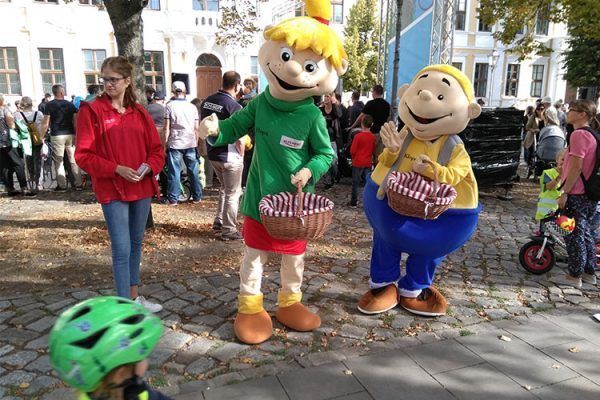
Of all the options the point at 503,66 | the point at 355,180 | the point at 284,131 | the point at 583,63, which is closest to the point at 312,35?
the point at 284,131

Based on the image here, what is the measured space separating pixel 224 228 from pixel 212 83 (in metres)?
21.5

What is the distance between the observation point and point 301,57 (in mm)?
3336

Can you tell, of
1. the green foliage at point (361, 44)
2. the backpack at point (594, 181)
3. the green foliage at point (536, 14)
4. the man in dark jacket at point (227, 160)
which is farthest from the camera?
the green foliage at point (361, 44)

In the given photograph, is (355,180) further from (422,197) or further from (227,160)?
(422,197)

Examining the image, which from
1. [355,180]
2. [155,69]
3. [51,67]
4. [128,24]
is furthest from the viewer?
[155,69]

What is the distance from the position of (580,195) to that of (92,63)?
24137mm

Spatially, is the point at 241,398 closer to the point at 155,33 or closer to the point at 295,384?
the point at 295,384

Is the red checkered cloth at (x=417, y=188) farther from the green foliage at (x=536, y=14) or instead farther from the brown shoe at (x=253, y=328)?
the green foliage at (x=536, y=14)

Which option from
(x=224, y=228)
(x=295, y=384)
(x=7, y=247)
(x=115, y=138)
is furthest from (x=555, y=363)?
(x=7, y=247)

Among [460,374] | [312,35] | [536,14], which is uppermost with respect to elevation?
[536,14]

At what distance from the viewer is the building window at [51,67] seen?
2302 centimetres

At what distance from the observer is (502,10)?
1156cm

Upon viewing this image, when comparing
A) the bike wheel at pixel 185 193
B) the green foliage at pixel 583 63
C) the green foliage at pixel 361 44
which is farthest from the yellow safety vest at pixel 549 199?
the green foliage at pixel 361 44

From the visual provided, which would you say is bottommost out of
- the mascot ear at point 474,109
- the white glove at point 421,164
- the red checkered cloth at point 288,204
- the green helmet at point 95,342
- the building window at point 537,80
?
the green helmet at point 95,342
